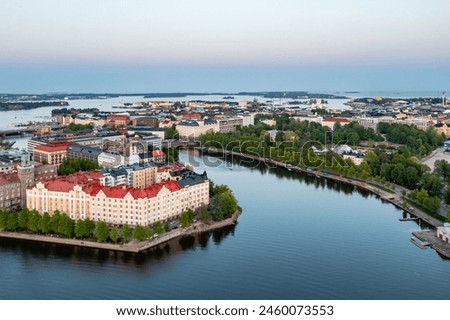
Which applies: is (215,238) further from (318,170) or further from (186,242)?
(318,170)

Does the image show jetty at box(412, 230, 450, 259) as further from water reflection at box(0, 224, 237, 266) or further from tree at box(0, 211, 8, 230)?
tree at box(0, 211, 8, 230)

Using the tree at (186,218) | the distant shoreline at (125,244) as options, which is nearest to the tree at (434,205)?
the distant shoreline at (125,244)

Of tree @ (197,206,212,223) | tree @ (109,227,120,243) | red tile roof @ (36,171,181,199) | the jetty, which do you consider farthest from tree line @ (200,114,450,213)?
tree @ (109,227,120,243)

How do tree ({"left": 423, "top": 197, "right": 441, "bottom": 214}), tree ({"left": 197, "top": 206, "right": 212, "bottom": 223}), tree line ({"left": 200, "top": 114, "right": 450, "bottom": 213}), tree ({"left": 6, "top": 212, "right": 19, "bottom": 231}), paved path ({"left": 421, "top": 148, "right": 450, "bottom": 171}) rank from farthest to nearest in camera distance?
paved path ({"left": 421, "top": 148, "right": 450, "bottom": 171}) < tree line ({"left": 200, "top": 114, "right": 450, "bottom": 213}) < tree ({"left": 423, "top": 197, "right": 441, "bottom": 214}) < tree ({"left": 197, "top": 206, "right": 212, "bottom": 223}) < tree ({"left": 6, "top": 212, "right": 19, "bottom": 231})

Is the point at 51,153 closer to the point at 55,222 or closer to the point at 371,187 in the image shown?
the point at 55,222

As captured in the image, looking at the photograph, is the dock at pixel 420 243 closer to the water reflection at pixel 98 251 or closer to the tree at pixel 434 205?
the tree at pixel 434 205

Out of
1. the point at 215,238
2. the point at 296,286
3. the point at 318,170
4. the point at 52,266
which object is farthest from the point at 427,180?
the point at 52,266
